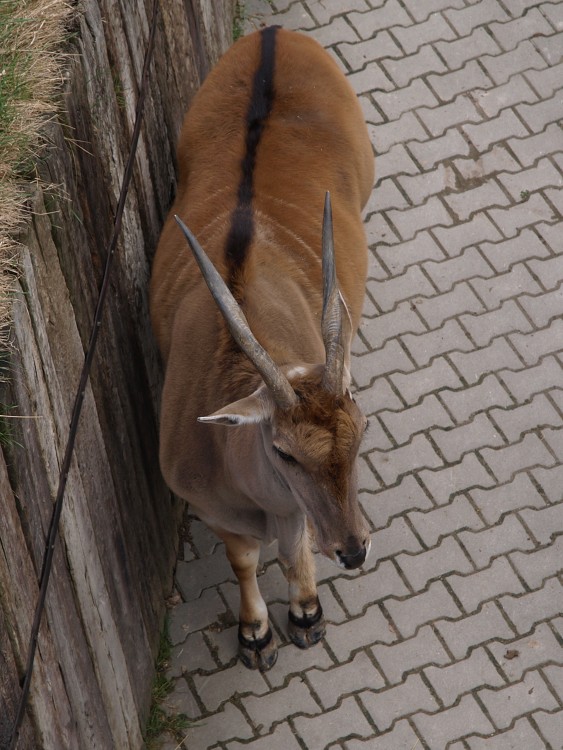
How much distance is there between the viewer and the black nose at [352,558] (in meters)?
4.17

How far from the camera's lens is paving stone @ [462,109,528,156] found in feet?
24.5

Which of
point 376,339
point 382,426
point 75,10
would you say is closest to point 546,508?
point 382,426

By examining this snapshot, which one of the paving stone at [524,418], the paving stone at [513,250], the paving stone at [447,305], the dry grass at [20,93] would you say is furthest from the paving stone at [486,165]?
the dry grass at [20,93]

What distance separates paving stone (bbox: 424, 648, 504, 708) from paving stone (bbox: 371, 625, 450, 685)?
0.05 m

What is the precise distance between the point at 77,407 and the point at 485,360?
9.91ft

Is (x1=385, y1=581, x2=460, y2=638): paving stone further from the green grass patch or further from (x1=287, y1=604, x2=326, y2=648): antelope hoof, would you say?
the green grass patch

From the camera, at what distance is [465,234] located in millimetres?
7051

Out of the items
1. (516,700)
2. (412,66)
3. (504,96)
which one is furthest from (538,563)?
(412,66)

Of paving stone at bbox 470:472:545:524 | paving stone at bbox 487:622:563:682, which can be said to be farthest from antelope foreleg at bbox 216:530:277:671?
paving stone at bbox 470:472:545:524

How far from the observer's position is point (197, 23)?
652 cm

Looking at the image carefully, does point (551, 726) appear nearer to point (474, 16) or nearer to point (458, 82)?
point (458, 82)

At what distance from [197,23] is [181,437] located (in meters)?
2.80

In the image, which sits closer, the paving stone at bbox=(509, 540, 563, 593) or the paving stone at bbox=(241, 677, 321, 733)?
the paving stone at bbox=(241, 677, 321, 733)

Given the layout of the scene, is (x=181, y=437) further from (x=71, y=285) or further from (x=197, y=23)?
(x=197, y=23)
